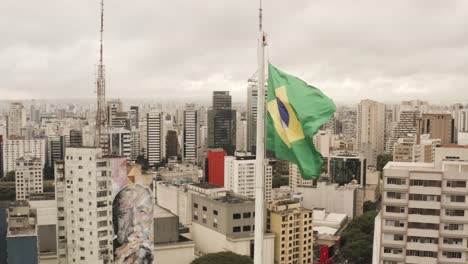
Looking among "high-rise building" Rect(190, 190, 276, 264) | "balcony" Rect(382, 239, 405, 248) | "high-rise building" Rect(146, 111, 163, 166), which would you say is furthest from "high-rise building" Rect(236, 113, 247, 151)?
"balcony" Rect(382, 239, 405, 248)

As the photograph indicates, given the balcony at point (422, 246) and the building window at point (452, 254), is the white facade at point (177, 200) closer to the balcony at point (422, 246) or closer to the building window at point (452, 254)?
the balcony at point (422, 246)

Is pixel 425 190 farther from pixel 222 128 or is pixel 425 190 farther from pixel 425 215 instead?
pixel 222 128

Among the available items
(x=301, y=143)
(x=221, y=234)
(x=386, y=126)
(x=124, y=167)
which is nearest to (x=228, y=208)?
(x=221, y=234)

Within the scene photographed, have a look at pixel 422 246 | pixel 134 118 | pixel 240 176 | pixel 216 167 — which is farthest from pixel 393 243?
pixel 134 118

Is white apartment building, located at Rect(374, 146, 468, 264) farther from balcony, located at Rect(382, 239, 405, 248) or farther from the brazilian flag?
the brazilian flag

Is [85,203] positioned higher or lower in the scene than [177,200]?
higher
